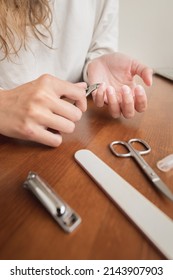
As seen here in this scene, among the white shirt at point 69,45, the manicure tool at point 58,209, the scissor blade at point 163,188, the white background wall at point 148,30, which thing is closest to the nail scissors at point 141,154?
the scissor blade at point 163,188

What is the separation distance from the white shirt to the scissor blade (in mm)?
414

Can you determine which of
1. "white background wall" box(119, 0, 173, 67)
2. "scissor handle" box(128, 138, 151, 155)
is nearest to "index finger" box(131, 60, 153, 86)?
"scissor handle" box(128, 138, 151, 155)

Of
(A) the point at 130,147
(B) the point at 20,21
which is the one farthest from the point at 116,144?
(B) the point at 20,21

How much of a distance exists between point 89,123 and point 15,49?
0.97 ft

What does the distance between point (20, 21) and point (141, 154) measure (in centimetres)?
41

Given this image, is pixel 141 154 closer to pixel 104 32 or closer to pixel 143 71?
pixel 143 71

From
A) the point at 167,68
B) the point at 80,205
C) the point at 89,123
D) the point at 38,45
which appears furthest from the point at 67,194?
the point at 167,68

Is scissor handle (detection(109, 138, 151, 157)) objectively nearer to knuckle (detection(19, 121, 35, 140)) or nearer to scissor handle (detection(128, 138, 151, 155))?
scissor handle (detection(128, 138, 151, 155))

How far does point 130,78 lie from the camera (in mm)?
453

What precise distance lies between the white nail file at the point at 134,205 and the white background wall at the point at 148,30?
0.84 metres

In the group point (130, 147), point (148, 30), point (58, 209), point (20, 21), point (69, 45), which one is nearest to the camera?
point (58, 209)

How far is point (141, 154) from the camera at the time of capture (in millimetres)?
296

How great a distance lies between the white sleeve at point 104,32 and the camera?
0.63 m
